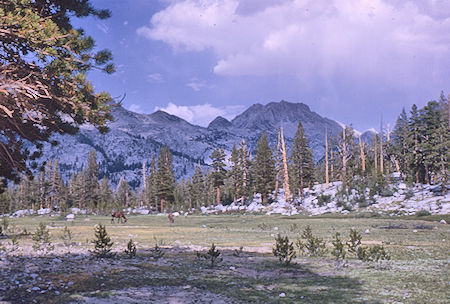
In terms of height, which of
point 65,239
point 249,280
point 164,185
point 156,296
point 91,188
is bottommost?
point 65,239

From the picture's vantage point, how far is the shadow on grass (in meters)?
7.42

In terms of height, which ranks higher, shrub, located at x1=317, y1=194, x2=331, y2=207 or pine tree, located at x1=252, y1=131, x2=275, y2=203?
pine tree, located at x1=252, y1=131, x2=275, y2=203

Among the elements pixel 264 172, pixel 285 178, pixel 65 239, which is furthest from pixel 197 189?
pixel 65 239

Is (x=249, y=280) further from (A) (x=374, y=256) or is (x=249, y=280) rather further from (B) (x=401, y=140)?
(B) (x=401, y=140)

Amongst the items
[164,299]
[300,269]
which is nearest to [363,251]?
[300,269]

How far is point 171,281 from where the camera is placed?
9492 mm

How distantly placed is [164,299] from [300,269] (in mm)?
5778

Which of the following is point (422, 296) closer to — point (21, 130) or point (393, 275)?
point (393, 275)

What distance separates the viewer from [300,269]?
37.6 feet

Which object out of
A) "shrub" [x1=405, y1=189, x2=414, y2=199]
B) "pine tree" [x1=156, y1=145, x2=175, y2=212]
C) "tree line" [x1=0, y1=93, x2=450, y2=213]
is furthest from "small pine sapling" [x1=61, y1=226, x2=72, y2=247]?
"pine tree" [x1=156, y1=145, x2=175, y2=212]

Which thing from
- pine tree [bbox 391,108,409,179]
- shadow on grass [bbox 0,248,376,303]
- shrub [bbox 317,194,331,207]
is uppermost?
pine tree [bbox 391,108,409,179]

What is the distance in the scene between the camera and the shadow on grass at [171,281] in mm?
7418

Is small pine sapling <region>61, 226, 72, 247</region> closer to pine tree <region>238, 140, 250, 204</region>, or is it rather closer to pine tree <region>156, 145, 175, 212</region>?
pine tree <region>238, 140, 250, 204</region>

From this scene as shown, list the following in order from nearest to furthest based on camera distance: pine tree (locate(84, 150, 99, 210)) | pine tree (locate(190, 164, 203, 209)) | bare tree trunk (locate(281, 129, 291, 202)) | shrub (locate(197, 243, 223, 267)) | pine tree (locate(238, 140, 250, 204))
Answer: shrub (locate(197, 243, 223, 267))
bare tree trunk (locate(281, 129, 291, 202))
pine tree (locate(238, 140, 250, 204))
pine tree (locate(190, 164, 203, 209))
pine tree (locate(84, 150, 99, 210))
